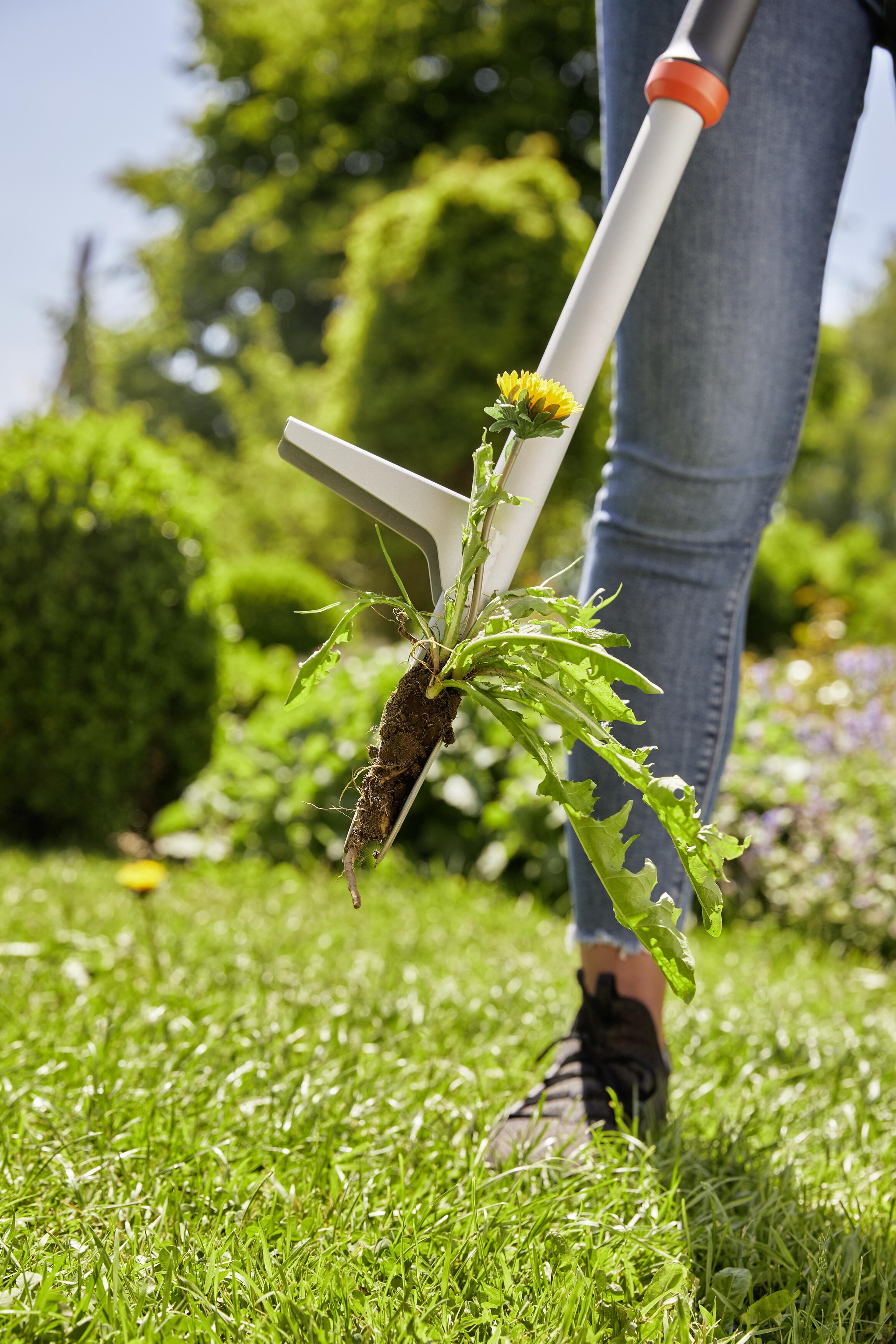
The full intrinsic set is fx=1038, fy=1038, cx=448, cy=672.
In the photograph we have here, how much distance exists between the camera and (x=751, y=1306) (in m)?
0.91

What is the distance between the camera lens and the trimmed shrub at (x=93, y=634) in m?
3.80

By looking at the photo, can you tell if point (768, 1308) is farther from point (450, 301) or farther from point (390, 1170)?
point (450, 301)

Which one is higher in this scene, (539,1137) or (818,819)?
(818,819)

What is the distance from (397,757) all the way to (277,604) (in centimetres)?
799

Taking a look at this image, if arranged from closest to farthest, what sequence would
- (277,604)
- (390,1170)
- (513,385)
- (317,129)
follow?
(513,385), (390,1170), (277,604), (317,129)

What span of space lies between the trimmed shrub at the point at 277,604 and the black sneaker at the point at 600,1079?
707 cm

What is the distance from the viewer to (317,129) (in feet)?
55.4

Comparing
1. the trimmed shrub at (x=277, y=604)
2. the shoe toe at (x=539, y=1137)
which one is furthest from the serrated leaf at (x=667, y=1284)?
the trimmed shrub at (x=277, y=604)

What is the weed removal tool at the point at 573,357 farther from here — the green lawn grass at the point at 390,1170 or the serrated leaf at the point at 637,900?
the green lawn grass at the point at 390,1170

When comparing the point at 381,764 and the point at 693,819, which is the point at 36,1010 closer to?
the point at 381,764

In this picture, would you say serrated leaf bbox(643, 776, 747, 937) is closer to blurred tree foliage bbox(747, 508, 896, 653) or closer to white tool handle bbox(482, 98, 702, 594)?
white tool handle bbox(482, 98, 702, 594)

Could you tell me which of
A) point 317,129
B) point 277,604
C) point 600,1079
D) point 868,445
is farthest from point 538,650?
point 868,445

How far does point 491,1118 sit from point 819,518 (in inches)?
1149

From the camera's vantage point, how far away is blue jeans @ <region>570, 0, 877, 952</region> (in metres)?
1.32
